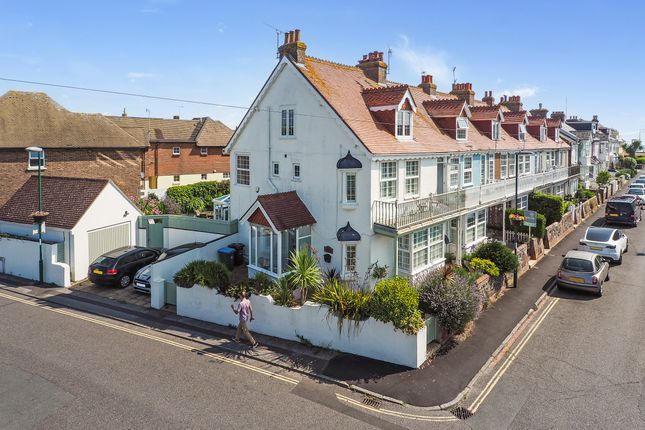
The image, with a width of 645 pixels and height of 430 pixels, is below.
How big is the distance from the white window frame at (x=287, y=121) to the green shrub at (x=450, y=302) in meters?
8.87

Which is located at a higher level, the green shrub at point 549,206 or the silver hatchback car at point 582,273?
the green shrub at point 549,206

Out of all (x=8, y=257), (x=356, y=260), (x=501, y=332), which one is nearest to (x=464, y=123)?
(x=356, y=260)

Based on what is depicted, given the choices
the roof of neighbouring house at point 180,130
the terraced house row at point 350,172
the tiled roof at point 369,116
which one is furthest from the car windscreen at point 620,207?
the roof of neighbouring house at point 180,130

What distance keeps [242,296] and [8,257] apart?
14.0 metres

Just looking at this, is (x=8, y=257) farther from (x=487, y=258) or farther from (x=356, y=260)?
(x=487, y=258)

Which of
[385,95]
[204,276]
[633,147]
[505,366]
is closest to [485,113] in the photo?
[385,95]

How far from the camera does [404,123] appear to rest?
19.9 meters

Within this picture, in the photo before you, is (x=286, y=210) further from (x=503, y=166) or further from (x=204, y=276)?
(x=503, y=166)

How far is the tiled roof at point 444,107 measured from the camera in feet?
77.6

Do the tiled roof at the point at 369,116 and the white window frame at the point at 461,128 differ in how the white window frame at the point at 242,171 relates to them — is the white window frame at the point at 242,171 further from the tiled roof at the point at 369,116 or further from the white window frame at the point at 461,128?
the white window frame at the point at 461,128

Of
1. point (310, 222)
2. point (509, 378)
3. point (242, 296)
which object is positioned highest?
point (310, 222)

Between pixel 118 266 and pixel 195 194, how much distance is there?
20866 mm

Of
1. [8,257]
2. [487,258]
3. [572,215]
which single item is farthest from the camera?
[572,215]

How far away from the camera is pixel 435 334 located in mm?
14266
